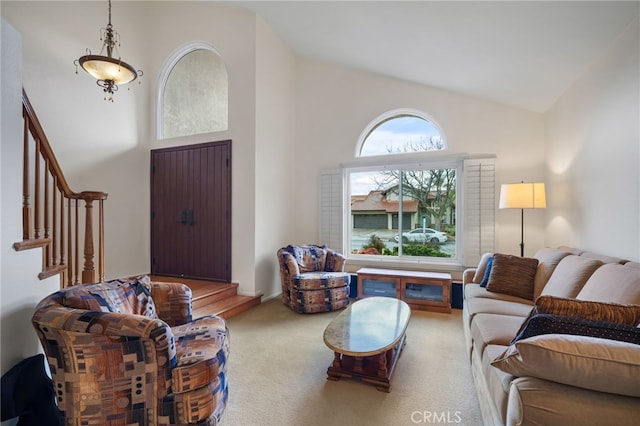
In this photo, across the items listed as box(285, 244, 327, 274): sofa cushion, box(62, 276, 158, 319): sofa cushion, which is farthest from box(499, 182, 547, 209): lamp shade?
box(62, 276, 158, 319): sofa cushion

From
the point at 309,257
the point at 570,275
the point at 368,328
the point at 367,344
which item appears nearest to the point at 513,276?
the point at 570,275

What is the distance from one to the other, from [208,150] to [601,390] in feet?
14.2

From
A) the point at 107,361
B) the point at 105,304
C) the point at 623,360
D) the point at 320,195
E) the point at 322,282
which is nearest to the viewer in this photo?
the point at 623,360

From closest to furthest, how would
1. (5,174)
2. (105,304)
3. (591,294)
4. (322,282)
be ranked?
(5,174) → (105,304) → (591,294) → (322,282)

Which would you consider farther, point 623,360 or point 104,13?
point 104,13

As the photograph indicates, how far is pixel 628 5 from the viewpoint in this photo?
1969mm

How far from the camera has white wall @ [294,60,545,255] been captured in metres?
3.76

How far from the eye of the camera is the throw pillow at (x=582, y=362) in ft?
3.20

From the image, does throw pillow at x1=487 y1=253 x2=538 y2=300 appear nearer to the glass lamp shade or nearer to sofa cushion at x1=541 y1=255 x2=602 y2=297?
sofa cushion at x1=541 y1=255 x2=602 y2=297

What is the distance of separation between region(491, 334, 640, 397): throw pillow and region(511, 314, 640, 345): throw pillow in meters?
0.10

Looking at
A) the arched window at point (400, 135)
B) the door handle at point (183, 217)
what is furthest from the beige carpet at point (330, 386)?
the arched window at point (400, 135)

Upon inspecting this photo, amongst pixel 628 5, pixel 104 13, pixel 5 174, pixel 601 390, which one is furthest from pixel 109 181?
pixel 628 5

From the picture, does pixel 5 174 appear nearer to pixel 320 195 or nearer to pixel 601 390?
pixel 601 390

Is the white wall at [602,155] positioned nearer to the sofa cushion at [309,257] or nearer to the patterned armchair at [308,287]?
the patterned armchair at [308,287]
